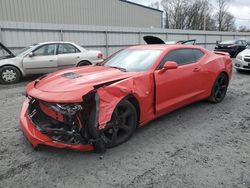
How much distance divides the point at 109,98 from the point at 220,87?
11.8 feet

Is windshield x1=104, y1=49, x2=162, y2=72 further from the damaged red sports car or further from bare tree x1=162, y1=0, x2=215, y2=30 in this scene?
bare tree x1=162, y1=0, x2=215, y2=30

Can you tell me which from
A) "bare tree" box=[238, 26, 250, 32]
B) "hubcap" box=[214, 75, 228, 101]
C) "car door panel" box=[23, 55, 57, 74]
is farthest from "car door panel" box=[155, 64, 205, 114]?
"bare tree" box=[238, 26, 250, 32]

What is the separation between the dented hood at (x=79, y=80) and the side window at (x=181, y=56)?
107 centimetres

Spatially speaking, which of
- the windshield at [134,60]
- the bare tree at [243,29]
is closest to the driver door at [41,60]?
the windshield at [134,60]

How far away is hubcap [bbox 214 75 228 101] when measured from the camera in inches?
227

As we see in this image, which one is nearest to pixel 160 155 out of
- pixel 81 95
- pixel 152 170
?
pixel 152 170

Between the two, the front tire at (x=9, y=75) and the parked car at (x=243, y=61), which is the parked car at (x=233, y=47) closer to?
the parked car at (x=243, y=61)

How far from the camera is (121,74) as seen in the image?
3789mm

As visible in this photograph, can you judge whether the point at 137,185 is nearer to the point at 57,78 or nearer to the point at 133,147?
the point at 133,147

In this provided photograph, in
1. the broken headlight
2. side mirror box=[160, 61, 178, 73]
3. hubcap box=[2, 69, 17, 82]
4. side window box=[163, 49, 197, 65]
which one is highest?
side window box=[163, 49, 197, 65]

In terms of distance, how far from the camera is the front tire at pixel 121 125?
134 inches

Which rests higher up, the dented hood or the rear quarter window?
the rear quarter window

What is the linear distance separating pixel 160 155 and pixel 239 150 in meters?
1.13

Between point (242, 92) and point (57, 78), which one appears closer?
point (57, 78)
